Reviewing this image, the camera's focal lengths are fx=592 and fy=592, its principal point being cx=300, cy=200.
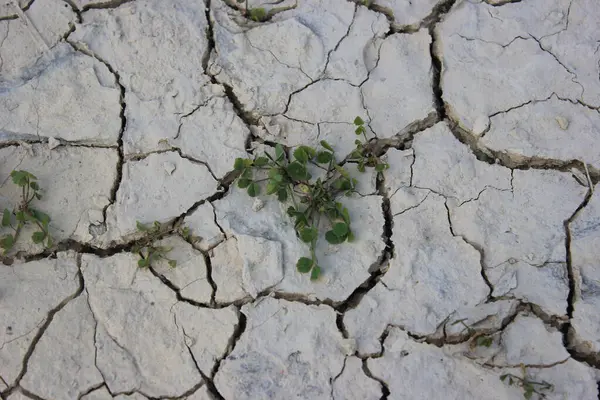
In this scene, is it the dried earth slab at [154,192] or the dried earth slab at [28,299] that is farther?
the dried earth slab at [154,192]

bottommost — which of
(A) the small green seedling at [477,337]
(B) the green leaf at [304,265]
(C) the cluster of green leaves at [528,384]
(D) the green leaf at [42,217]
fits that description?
(C) the cluster of green leaves at [528,384]

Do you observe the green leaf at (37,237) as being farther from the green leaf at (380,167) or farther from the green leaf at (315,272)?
the green leaf at (380,167)

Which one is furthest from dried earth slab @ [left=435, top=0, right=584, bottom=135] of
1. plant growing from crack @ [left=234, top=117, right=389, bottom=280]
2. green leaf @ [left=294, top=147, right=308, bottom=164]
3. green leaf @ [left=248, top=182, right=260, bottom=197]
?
green leaf @ [left=248, top=182, right=260, bottom=197]

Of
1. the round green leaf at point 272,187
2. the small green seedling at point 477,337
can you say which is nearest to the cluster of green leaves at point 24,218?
the round green leaf at point 272,187

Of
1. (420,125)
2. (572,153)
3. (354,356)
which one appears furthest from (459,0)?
(354,356)

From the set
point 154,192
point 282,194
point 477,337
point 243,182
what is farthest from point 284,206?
point 477,337

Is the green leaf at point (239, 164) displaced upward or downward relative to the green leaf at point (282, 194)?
upward

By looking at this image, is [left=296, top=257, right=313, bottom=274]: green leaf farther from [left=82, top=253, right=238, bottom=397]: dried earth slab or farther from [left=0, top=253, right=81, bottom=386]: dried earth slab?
[left=0, top=253, right=81, bottom=386]: dried earth slab
